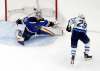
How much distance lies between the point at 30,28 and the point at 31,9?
0.35 metres

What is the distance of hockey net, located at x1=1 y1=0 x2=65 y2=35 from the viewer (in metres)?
2.08

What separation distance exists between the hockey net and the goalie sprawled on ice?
23cm

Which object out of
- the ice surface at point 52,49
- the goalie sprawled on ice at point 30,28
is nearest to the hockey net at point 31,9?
the ice surface at point 52,49

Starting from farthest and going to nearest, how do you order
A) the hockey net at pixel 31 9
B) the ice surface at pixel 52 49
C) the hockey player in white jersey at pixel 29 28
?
the hockey net at pixel 31 9 < the hockey player in white jersey at pixel 29 28 < the ice surface at pixel 52 49

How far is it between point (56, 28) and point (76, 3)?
0.88 feet

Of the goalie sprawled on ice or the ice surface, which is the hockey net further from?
the goalie sprawled on ice

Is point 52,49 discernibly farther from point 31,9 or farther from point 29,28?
point 31,9

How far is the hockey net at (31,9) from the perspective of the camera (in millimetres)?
2080

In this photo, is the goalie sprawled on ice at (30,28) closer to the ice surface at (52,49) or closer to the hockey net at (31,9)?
the ice surface at (52,49)

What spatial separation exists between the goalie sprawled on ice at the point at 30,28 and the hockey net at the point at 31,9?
0.23m

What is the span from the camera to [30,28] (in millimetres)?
1779

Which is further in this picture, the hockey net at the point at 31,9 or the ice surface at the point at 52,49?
the hockey net at the point at 31,9

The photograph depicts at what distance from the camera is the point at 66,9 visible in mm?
2076

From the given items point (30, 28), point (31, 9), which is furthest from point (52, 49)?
point (31, 9)
